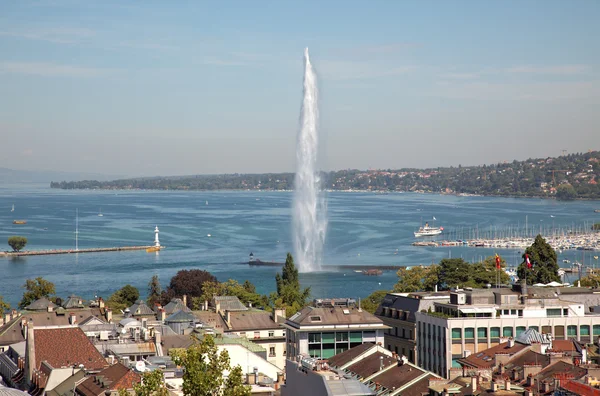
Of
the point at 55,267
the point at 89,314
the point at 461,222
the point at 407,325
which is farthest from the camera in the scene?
the point at 461,222

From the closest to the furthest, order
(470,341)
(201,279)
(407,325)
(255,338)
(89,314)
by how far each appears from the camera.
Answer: (470,341), (407,325), (255,338), (89,314), (201,279)

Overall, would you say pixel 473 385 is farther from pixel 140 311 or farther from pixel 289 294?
pixel 289 294

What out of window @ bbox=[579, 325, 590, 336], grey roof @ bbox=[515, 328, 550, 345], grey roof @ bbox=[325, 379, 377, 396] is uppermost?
grey roof @ bbox=[325, 379, 377, 396]

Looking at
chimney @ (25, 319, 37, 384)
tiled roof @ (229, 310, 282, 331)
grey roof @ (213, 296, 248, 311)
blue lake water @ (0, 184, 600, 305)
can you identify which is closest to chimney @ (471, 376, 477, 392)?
chimney @ (25, 319, 37, 384)


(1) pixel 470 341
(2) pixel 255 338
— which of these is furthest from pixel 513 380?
(2) pixel 255 338

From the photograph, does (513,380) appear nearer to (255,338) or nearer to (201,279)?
(255,338)

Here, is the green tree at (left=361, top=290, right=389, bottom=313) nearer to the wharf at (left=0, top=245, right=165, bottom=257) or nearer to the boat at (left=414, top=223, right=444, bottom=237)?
the wharf at (left=0, top=245, right=165, bottom=257)

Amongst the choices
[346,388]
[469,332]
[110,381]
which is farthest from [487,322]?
[110,381]
